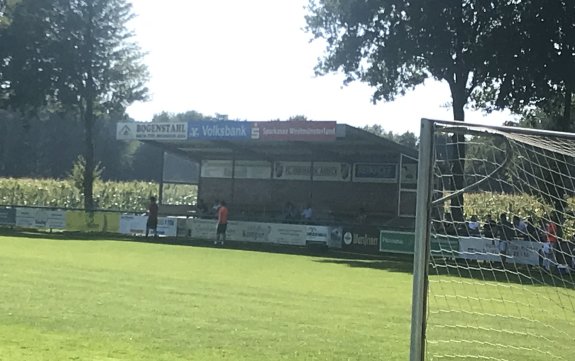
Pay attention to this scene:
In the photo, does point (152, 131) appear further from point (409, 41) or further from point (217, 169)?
point (409, 41)

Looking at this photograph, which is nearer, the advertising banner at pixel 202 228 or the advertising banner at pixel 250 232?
the advertising banner at pixel 250 232

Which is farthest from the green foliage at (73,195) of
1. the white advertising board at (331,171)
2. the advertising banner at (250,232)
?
the advertising banner at (250,232)

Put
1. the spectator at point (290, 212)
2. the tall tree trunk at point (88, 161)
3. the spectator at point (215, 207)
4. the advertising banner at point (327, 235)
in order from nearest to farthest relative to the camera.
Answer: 1. the advertising banner at point (327, 235)
2. the spectator at point (290, 212)
3. the spectator at point (215, 207)
4. the tall tree trunk at point (88, 161)

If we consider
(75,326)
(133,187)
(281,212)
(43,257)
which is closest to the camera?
(75,326)

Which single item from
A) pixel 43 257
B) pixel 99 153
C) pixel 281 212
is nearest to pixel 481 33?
pixel 281 212

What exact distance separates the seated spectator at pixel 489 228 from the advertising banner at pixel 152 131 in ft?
79.7

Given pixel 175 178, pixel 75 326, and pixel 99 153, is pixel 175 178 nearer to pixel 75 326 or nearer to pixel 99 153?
pixel 75 326

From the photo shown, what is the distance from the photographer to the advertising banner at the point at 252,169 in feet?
143

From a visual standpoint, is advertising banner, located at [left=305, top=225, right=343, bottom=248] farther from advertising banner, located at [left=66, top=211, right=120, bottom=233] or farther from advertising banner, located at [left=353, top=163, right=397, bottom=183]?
advertising banner, located at [left=66, top=211, right=120, bottom=233]

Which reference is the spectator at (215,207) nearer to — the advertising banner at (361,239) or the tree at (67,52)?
the advertising banner at (361,239)

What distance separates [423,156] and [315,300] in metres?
10.2

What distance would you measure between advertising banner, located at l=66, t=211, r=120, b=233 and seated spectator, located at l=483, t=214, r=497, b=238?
26045 mm

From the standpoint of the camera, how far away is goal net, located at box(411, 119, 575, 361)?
654 centimetres

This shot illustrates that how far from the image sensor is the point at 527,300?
16.5m
